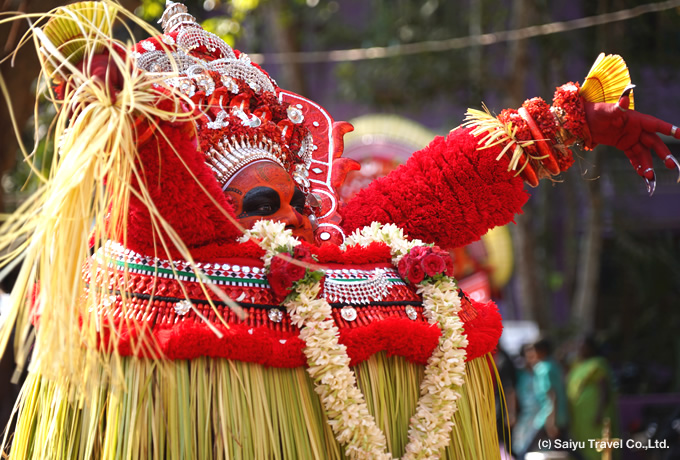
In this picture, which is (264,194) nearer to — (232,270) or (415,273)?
(232,270)

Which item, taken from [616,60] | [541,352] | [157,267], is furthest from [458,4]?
[157,267]

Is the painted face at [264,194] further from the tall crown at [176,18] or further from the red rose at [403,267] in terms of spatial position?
the tall crown at [176,18]

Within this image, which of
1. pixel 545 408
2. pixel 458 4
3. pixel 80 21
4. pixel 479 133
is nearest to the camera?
pixel 80 21

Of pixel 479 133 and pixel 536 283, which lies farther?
pixel 536 283

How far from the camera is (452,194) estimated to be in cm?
216

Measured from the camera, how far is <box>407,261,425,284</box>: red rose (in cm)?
193

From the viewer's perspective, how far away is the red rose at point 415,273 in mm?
1928

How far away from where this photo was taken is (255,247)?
185cm

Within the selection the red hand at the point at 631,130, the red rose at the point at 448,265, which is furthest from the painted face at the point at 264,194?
the red hand at the point at 631,130

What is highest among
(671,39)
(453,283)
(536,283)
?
(671,39)

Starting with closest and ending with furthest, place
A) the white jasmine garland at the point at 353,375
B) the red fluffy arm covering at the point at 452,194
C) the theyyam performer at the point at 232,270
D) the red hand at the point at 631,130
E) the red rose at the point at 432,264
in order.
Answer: the theyyam performer at the point at 232,270 < the white jasmine garland at the point at 353,375 < the red rose at the point at 432,264 < the red hand at the point at 631,130 < the red fluffy arm covering at the point at 452,194

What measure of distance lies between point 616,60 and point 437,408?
1082 mm

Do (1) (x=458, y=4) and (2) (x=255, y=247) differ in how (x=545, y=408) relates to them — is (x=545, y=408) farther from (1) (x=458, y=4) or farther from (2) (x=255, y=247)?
(1) (x=458, y=4)

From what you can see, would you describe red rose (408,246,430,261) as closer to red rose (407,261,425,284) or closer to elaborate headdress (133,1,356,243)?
red rose (407,261,425,284)
